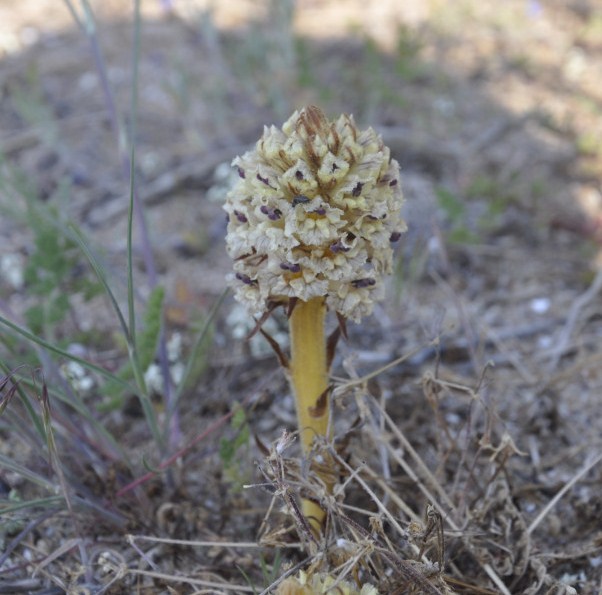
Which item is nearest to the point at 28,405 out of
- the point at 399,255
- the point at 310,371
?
the point at 310,371

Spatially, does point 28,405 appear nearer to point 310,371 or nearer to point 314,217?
point 310,371

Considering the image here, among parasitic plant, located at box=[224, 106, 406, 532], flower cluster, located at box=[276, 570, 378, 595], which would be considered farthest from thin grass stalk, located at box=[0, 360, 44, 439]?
flower cluster, located at box=[276, 570, 378, 595]

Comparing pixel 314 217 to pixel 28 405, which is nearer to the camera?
pixel 314 217

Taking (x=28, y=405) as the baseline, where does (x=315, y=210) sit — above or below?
above

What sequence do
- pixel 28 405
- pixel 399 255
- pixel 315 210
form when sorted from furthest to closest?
pixel 399 255
pixel 28 405
pixel 315 210

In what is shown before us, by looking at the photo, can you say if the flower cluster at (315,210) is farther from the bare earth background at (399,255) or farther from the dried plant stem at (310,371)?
the bare earth background at (399,255)

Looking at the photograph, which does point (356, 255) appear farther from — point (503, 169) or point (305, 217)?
point (503, 169)

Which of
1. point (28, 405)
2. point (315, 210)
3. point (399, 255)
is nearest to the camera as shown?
point (315, 210)
